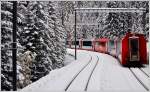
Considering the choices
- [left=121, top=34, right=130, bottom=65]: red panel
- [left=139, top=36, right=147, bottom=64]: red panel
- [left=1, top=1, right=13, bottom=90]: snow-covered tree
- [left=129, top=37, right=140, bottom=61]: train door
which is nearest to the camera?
[left=1, top=1, right=13, bottom=90]: snow-covered tree

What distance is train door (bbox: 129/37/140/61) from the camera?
30161 mm

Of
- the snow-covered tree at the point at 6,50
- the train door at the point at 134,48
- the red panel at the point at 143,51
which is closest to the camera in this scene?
the snow-covered tree at the point at 6,50

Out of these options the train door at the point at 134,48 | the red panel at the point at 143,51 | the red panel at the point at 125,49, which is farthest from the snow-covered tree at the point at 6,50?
the red panel at the point at 143,51

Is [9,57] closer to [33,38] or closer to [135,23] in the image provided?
[33,38]

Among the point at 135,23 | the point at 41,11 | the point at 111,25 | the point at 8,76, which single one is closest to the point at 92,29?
the point at 111,25

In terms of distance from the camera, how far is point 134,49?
30.3m

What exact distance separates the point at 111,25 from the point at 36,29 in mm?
34690

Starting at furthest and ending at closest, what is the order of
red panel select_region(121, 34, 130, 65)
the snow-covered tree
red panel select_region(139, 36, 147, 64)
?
1. red panel select_region(121, 34, 130, 65)
2. red panel select_region(139, 36, 147, 64)
3. the snow-covered tree

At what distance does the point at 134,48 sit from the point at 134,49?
8cm

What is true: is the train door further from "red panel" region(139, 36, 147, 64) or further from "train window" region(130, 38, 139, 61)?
"red panel" region(139, 36, 147, 64)

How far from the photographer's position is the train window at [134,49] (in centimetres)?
3019

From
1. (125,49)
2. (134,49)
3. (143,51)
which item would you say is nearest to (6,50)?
(125,49)

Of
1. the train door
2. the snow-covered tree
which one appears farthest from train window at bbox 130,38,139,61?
the snow-covered tree

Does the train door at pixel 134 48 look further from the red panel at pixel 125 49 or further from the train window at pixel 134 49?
the red panel at pixel 125 49
